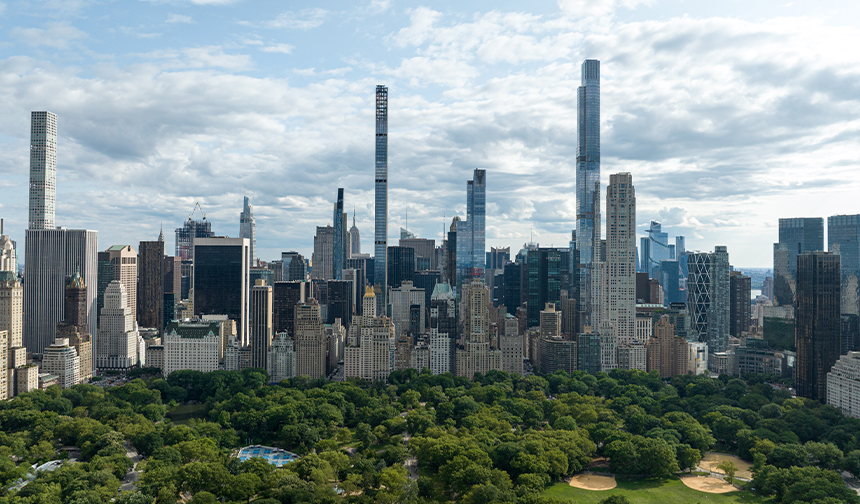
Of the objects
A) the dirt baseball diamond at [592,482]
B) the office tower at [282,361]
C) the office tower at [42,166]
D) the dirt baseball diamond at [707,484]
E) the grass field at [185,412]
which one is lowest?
the grass field at [185,412]

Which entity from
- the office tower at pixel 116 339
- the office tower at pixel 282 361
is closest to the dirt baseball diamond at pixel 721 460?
the office tower at pixel 282 361

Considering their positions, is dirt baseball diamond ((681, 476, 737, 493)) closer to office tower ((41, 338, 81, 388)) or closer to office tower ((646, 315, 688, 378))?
office tower ((646, 315, 688, 378))

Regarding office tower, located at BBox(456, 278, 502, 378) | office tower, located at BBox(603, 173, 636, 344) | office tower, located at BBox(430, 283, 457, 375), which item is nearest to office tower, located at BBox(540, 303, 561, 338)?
office tower, located at BBox(456, 278, 502, 378)

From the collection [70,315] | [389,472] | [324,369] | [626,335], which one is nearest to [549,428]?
[389,472]

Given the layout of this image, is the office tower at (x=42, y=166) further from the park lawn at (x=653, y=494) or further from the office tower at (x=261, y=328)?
the park lawn at (x=653, y=494)

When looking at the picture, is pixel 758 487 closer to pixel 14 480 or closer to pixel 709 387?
pixel 709 387

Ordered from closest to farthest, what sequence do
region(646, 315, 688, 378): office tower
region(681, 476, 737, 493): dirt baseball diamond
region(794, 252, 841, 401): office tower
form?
region(681, 476, 737, 493): dirt baseball diamond < region(794, 252, 841, 401): office tower < region(646, 315, 688, 378): office tower
